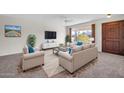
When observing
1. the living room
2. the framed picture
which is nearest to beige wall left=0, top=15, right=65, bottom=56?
the living room

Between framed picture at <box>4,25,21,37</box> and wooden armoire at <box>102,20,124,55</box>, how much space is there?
5286 mm

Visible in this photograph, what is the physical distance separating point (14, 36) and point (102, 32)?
5.45m

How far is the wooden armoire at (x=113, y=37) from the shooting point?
4.82 meters

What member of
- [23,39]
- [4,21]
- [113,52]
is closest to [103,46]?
[113,52]

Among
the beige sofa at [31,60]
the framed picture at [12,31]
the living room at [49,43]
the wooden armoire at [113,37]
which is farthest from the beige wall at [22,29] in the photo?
the wooden armoire at [113,37]

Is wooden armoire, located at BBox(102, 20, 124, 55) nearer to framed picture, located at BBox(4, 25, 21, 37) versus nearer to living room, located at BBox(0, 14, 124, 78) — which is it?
living room, located at BBox(0, 14, 124, 78)

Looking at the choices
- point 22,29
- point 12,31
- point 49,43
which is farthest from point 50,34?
point 12,31

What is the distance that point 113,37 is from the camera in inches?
205

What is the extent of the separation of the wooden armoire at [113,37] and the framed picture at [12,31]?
529 cm

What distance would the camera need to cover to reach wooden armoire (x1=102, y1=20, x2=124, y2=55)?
482cm

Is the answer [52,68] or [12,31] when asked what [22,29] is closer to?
[12,31]

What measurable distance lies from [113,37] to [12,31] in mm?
5906
